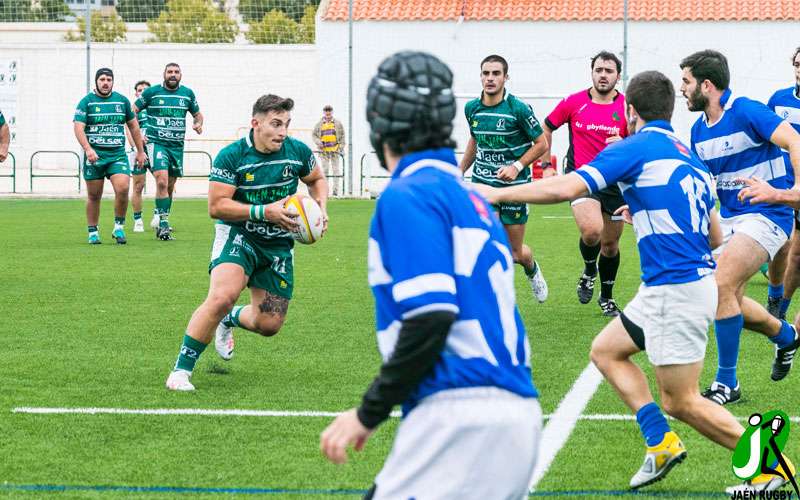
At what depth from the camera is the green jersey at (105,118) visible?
16.1 m

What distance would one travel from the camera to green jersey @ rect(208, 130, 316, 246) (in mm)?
7277

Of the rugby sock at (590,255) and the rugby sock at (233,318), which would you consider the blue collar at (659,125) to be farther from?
the rugby sock at (590,255)

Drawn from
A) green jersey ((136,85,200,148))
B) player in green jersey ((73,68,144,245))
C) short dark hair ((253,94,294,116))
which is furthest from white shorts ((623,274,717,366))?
green jersey ((136,85,200,148))

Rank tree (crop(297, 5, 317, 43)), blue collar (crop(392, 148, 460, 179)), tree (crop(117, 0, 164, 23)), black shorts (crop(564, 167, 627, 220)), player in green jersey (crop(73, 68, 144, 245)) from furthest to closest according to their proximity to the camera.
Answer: tree (crop(297, 5, 317, 43)) < tree (crop(117, 0, 164, 23)) < player in green jersey (crop(73, 68, 144, 245)) < black shorts (crop(564, 167, 627, 220)) < blue collar (crop(392, 148, 460, 179))

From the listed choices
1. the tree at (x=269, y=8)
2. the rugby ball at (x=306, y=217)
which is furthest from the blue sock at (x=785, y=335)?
the tree at (x=269, y=8)

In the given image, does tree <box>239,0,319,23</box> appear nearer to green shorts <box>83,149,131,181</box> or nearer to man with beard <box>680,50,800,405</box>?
green shorts <box>83,149,131,181</box>

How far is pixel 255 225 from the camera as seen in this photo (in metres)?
7.32

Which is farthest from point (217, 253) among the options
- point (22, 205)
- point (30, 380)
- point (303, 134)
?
point (303, 134)

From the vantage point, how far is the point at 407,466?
3.01 meters

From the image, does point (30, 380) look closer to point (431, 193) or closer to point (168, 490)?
point (168, 490)

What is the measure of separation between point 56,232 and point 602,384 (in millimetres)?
12683

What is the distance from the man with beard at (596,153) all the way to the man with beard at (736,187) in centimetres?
313

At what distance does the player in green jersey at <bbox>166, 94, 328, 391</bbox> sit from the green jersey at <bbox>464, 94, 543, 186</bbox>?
371 centimetres

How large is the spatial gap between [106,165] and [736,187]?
1074 cm
